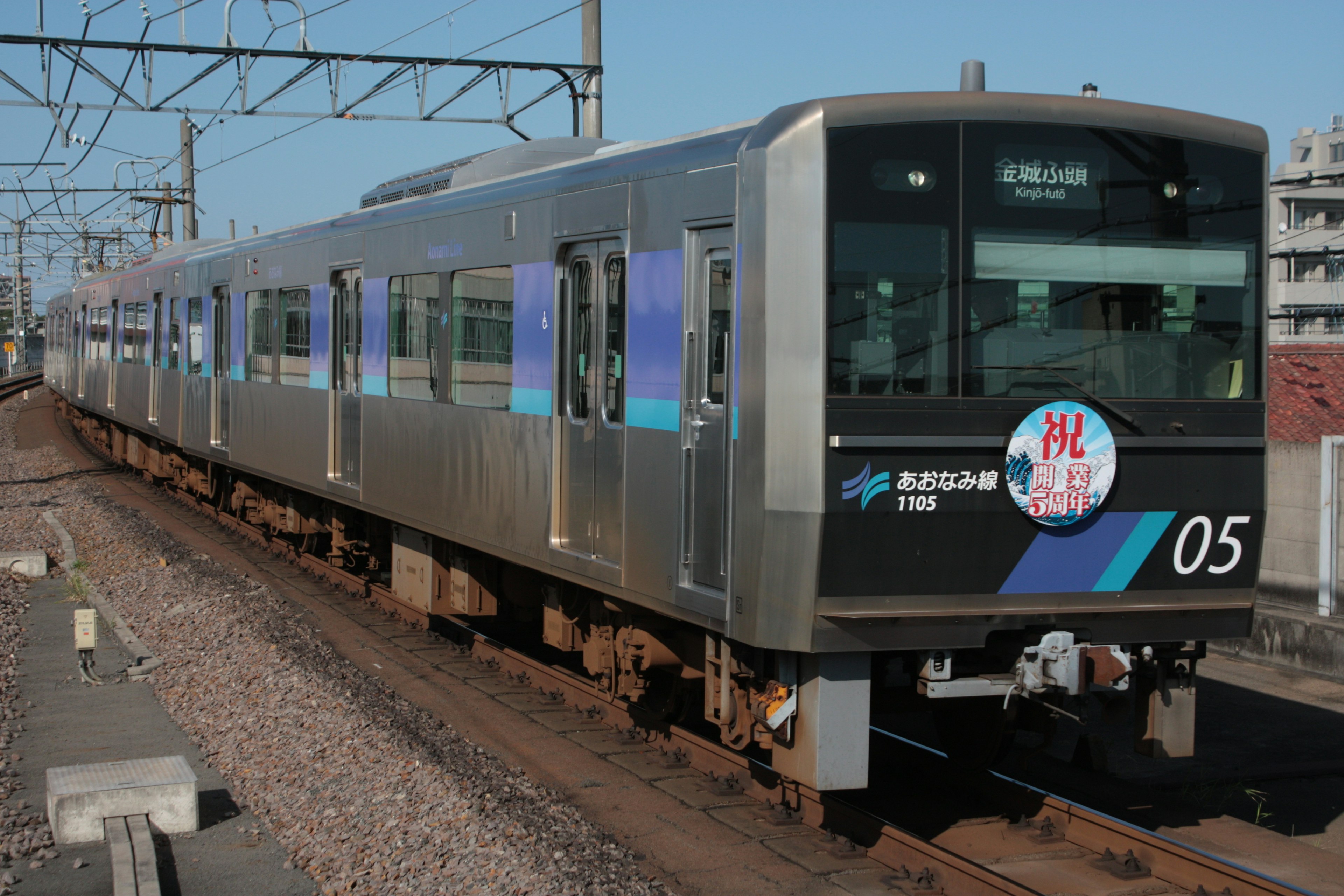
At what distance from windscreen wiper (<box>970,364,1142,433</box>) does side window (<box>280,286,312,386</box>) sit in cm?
783

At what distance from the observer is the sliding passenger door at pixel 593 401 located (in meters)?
6.61

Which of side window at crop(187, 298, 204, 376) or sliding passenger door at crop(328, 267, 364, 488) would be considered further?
side window at crop(187, 298, 204, 376)

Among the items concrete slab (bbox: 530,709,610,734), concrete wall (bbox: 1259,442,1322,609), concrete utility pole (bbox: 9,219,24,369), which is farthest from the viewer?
concrete utility pole (bbox: 9,219,24,369)

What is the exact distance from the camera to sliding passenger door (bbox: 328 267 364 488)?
10633 millimetres

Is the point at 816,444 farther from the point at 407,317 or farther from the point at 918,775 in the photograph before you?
the point at 407,317

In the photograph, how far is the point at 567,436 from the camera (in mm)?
7156

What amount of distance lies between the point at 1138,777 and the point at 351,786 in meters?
4.25

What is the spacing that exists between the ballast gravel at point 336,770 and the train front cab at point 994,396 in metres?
1.29

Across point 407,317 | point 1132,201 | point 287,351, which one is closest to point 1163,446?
point 1132,201

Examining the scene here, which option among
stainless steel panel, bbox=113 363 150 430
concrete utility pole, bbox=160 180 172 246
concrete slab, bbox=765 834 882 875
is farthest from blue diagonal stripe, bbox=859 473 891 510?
concrete utility pole, bbox=160 180 172 246

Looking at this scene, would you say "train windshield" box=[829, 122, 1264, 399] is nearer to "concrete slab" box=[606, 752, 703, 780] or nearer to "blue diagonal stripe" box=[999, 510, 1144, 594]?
"blue diagonal stripe" box=[999, 510, 1144, 594]

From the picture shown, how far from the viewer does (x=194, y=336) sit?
54.2 feet

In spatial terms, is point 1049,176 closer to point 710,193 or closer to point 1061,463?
point 1061,463

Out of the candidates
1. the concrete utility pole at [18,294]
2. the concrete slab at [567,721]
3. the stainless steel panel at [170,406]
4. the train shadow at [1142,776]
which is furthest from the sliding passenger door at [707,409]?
the concrete utility pole at [18,294]
